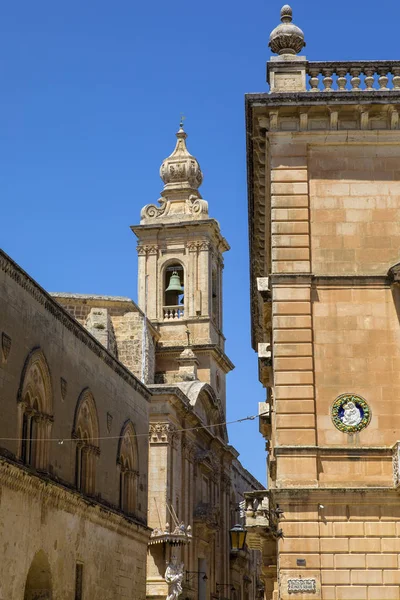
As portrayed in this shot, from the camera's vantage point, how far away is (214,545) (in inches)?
2046

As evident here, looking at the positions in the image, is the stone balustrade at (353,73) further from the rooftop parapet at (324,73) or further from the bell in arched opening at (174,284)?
Result: the bell in arched opening at (174,284)

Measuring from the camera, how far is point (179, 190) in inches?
2248

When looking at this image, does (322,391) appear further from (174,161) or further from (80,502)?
(174,161)

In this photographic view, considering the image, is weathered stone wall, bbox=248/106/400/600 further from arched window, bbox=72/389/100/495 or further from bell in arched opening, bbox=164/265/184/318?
bell in arched opening, bbox=164/265/184/318

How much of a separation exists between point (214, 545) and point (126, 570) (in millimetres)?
21902

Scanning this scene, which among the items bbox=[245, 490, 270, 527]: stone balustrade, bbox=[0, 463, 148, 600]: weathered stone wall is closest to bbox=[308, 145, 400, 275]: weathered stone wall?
bbox=[245, 490, 270, 527]: stone balustrade

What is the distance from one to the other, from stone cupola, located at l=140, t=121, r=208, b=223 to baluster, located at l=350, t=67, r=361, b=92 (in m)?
35.6

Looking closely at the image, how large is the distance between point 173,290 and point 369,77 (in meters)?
34.4

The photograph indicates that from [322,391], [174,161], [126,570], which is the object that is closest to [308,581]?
[322,391]

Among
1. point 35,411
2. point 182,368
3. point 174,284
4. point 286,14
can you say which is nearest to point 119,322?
point 182,368

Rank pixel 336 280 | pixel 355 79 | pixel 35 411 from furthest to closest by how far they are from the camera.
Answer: pixel 35 411, pixel 355 79, pixel 336 280

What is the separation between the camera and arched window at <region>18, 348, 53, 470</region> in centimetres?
2244

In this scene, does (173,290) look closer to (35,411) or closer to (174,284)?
(174,284)

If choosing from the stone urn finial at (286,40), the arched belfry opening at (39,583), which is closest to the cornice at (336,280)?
the stone urn finial at (286,40)
